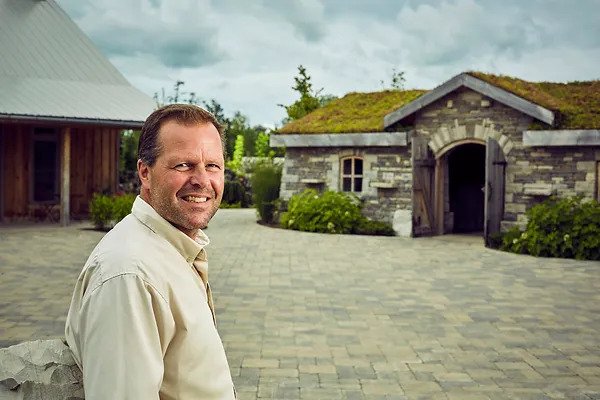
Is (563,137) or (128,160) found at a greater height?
(563,137)

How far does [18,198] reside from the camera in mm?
16672

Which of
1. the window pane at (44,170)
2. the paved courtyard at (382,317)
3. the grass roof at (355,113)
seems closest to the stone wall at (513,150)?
the grass roof at (355,113)

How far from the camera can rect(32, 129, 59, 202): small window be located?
16.8 meters

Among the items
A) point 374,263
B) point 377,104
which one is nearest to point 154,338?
point 374,263

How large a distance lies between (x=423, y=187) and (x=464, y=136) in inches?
59.4

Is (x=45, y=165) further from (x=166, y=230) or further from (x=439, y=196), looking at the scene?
(x=166, y=230)

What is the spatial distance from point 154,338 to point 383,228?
14.8m

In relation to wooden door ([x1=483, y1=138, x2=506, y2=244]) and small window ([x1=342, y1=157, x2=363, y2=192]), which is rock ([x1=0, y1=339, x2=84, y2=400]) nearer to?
wooden door ([x1=483, y1=138, x2=506, y2=244])

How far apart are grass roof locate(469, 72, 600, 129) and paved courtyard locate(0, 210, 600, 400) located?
3426 millimetres

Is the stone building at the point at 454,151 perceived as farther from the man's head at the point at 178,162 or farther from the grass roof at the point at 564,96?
the man's head at the point at 178,162

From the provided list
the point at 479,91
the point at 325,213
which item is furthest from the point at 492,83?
the point at 325,213

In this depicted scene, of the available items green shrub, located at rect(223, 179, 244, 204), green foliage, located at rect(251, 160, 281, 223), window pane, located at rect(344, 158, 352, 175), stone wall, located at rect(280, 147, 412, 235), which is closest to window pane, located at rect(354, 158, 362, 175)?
window pane, located at rect(344, 158, 352, 175)

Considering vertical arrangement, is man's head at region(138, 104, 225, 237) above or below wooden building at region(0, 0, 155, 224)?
below

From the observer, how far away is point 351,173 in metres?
17.2
